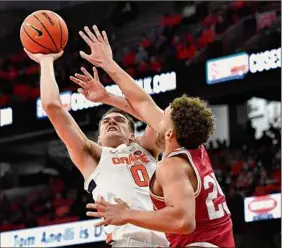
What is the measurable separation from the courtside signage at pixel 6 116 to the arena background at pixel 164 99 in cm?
2

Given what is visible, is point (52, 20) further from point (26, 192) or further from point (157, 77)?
point (26, 192)

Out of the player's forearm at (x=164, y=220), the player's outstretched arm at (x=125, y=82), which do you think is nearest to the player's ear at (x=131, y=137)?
the player's outstretched arm at (x=125, y=82)

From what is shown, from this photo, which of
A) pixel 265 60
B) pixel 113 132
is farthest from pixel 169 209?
pixel 265 60

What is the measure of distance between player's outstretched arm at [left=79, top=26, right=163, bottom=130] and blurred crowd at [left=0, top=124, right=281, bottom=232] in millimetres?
6529

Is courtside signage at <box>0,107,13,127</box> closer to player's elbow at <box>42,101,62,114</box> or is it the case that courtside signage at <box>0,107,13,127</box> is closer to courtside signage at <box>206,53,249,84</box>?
courtside signage at <box>206,53,249,84</box>

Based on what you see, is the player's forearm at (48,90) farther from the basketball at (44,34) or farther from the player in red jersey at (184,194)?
the player in red jersey at (184,194)

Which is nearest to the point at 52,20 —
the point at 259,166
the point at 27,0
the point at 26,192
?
the point at 259,166

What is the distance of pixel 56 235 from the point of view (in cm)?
1231

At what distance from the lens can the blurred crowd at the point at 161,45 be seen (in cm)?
1261

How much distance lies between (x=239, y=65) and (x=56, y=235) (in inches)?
163

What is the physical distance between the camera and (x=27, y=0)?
53.5 feet

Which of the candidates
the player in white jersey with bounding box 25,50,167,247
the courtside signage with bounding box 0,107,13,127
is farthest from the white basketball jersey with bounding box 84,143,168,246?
the courtside signage with bounding box 0,107,13,127

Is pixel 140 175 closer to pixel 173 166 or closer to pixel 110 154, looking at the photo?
pixel 110 154

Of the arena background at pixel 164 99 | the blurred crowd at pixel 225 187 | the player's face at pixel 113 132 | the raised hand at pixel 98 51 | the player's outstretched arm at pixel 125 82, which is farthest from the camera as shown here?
the arena background at pixel 164 99
